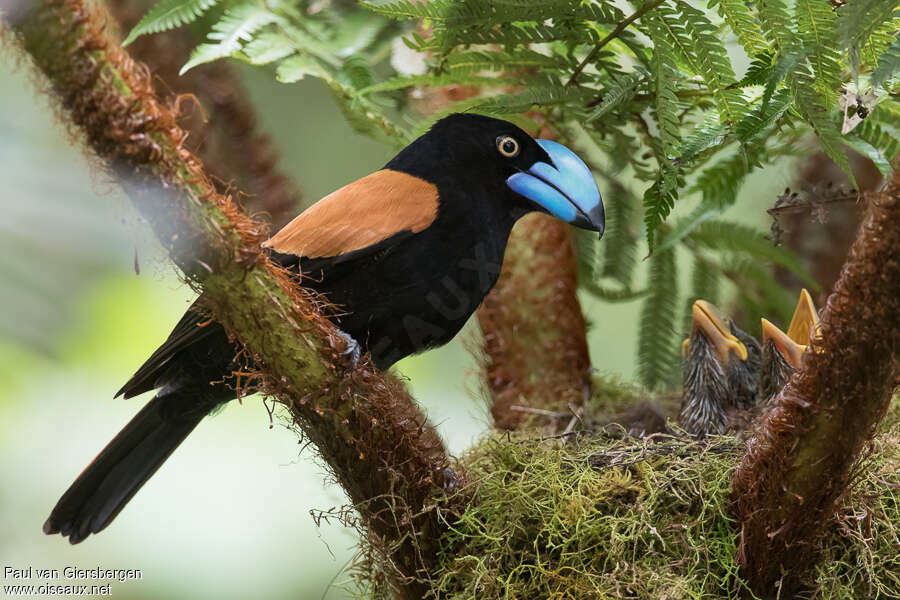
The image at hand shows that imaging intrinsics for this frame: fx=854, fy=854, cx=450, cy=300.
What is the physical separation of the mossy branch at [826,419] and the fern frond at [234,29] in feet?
5.88

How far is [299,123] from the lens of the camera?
5434 millimetres

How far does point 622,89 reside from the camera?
2.17m

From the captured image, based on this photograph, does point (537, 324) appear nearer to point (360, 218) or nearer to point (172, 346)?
point (360, 218)

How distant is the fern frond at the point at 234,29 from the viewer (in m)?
2.51

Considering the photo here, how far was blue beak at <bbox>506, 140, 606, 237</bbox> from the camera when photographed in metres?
2.55

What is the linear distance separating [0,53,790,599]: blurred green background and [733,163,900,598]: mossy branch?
109cm

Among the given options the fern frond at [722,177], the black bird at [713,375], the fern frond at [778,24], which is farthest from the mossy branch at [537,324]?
the fern frond at [778,24]

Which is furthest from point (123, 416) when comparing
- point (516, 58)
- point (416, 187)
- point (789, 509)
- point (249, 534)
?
point (789, 509)

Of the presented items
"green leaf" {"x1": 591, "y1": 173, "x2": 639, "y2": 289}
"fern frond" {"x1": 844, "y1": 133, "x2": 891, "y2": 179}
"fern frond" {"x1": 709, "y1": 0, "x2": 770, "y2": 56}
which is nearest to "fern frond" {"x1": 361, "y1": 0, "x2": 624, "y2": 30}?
"fern frond" {"x1": 709, "y1": 0, "x2": 770, "y2": 56}

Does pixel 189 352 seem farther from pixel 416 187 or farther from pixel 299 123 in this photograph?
pixel 299 123

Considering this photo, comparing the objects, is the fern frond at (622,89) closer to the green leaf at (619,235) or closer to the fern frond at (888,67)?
the fern frond at (888,67)

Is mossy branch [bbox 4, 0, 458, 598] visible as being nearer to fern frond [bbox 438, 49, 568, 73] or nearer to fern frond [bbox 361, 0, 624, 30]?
fern frond [bbox 361, 0, 624, 30]

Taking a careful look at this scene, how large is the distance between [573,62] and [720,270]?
147cm

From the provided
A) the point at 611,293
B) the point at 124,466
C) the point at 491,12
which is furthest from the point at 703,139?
the point at 124,466
